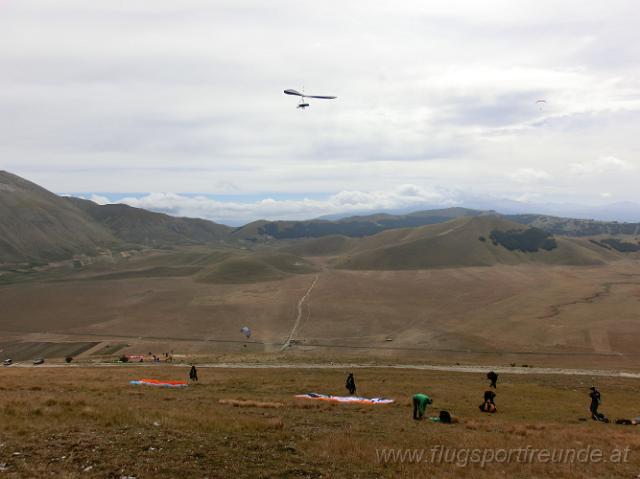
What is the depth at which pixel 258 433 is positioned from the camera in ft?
57.4

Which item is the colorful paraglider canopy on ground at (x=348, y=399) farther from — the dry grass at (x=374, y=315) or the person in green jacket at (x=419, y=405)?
the dry grass at (x=374, y=315)

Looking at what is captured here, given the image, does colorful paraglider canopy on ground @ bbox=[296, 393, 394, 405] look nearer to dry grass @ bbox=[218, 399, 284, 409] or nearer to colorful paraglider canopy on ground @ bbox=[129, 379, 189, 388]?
dry grass @ bbox=[218, 399, 284, 409]

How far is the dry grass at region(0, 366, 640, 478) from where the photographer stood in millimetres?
13844

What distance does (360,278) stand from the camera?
16862 centimetres

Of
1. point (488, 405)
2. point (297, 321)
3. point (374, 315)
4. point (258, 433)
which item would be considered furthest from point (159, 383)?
point (374, 315)

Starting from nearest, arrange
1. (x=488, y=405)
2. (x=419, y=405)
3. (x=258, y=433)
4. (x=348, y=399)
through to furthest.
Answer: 1. (x=258, y=433)
2. (x=419, y=405)
3. (x=488, y=405)
4. (x=348, y=399)

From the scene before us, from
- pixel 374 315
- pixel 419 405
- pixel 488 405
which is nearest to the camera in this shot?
pixel 419 405

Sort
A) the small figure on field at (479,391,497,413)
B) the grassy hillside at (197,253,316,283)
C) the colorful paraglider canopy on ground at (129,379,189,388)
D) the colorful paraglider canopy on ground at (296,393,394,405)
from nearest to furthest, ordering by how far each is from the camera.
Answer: the small figure on field at (479,391,497,413) < the colorful paraglider canopy on ground at (296,393,394,405) < the colorful paraglider canopy on ground at (129,379,189,388) < the grassy hillside at (197,253,316,283)

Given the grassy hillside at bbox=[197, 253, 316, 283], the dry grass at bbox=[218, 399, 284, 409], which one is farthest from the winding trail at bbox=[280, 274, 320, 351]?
the dry grass at bbox=[218, 399, 284, 409]

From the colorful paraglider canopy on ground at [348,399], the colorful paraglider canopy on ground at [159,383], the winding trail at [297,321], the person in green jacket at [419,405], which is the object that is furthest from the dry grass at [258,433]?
the winding trail at [297,321]

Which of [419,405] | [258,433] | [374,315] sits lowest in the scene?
[374,315]

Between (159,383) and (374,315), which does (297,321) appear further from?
(159,383)

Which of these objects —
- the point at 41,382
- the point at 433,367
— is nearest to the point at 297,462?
the point at 41,382

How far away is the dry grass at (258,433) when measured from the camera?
1384 centimetres
